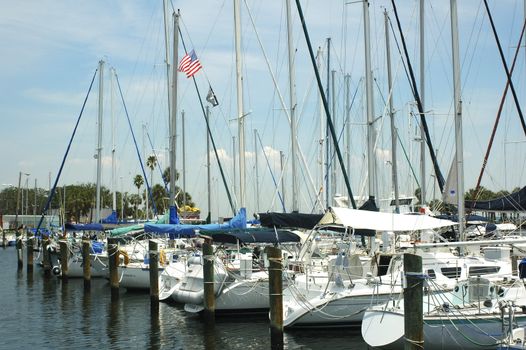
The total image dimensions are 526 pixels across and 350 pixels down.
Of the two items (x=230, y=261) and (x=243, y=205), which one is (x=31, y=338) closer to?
(x=230, y=261)

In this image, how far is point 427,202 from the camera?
1487 inches

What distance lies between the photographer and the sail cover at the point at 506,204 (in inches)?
1052

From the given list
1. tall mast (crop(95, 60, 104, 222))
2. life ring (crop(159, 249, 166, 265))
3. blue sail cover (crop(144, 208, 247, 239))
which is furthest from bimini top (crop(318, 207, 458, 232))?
tall mast (crop(95, 60, 104, 222))

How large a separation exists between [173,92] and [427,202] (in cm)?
1565

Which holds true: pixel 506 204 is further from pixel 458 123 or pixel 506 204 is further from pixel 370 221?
pixel 370 221

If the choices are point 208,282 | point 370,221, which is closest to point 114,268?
point 208,282

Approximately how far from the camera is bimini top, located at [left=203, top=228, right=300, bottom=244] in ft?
84.4

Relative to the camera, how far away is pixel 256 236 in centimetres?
2619

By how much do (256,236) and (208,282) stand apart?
3099mm

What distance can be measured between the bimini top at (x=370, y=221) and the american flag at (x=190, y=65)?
16.9 meters

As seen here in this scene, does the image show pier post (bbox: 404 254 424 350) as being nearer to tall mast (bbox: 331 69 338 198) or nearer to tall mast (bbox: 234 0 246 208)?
tall mast (bbox: 234 0 246 208)

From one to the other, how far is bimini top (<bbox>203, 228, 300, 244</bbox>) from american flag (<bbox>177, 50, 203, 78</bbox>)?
12.1m

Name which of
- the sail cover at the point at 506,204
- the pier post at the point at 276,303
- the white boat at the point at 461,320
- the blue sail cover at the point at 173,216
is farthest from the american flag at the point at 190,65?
the white boat at the point at 461,320

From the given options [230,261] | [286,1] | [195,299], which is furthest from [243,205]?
[286,1]
